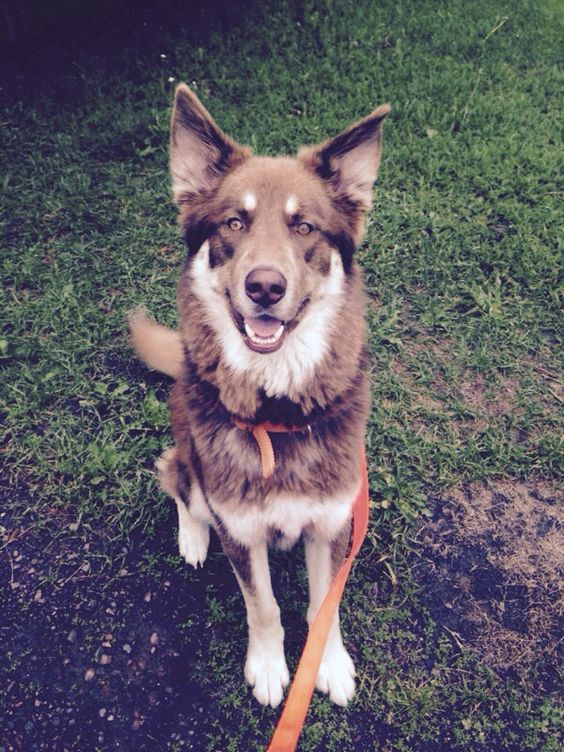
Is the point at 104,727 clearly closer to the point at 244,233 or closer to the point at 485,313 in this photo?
the point at 244,233

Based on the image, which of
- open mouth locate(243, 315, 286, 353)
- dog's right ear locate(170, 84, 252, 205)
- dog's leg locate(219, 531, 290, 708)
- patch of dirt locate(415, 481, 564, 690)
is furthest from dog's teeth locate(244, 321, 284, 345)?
patch of dirt locate(415, 481, 564, 690)

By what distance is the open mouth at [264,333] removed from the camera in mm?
2279

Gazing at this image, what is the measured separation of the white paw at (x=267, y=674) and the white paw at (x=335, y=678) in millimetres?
185

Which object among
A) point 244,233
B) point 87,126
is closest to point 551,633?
point 244,233

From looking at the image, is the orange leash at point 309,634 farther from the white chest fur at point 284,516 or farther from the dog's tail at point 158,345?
the dog's tail at point 158,345

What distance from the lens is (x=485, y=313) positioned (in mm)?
4258

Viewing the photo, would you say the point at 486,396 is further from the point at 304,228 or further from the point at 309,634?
the point at 309,634

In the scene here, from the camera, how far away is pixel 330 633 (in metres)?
2.74

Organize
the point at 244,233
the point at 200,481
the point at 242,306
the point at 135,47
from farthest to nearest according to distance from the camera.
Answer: the point at 135,47 < the point at 200,481 < the point at 244,233 < the point at 242,306

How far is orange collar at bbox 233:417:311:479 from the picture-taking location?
2387 millimetres

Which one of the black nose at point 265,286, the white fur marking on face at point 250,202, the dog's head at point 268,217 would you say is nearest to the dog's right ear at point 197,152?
the dog's head at point 268,217

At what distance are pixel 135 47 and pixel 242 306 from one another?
5.50 meters

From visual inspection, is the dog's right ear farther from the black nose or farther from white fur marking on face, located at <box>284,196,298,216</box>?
the black nose

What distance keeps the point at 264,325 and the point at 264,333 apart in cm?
3
